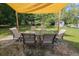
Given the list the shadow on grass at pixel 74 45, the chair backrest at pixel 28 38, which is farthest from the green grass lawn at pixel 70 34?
the chair backrest at pixel 28 38

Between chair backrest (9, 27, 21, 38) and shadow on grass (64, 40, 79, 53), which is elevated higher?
chair backrest (9, 27, 21, 38)

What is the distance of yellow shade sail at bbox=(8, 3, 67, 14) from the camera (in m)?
4.18

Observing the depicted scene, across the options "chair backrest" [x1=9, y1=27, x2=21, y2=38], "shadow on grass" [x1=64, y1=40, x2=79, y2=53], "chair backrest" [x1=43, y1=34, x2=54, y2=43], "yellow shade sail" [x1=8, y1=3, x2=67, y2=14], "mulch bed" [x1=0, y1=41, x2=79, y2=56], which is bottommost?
"mulch bed" [x1=0, y1=41, x2=79, y2=56]

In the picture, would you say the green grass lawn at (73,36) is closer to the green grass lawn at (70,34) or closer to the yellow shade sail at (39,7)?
the green grass lawn at (70,34)

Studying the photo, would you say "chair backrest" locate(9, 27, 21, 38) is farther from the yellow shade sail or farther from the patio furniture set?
the yellow shade sail

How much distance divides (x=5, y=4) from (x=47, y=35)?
0.94 m

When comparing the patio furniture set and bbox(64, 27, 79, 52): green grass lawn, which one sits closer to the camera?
bbox(64, 27, 79, 52): green grass lawn

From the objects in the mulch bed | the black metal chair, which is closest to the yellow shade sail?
the black metal chair

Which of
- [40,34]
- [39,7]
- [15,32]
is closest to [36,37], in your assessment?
[40,34]

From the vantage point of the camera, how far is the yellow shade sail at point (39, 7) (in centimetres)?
418

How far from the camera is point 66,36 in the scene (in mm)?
4227

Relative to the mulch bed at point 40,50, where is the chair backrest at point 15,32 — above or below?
above

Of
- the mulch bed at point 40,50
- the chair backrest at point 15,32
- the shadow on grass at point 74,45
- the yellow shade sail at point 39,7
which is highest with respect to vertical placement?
the yellow shade sail at point 39,7

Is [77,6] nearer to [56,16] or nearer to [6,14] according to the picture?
[56,16]
